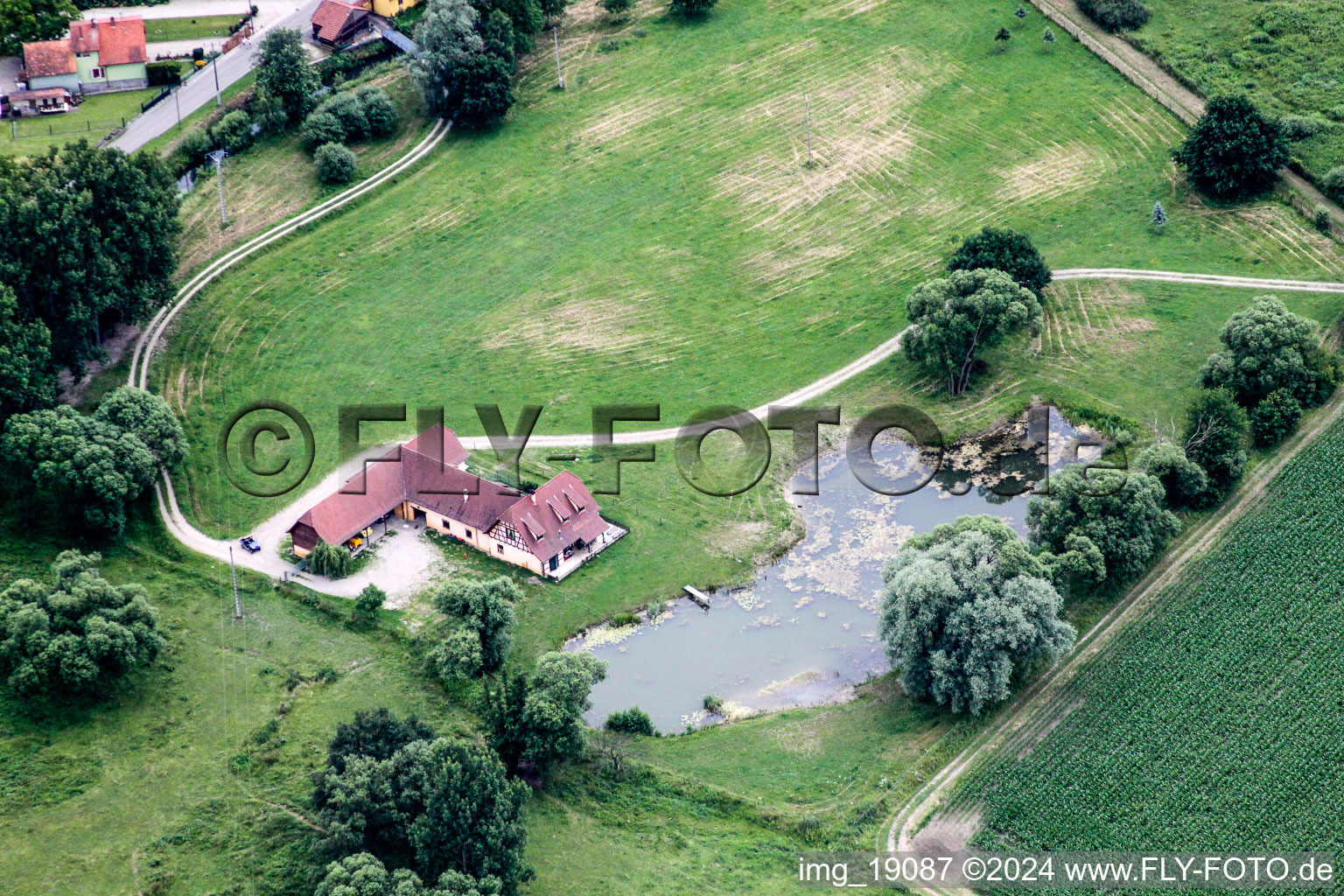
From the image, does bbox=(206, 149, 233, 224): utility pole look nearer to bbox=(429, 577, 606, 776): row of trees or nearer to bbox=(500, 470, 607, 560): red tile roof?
bbox=(500, 470, 607, 560): red tile roof

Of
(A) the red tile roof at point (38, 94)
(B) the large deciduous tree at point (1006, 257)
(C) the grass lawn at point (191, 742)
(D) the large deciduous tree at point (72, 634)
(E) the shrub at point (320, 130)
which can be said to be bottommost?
(C) the grass lawn at point (191, 742)

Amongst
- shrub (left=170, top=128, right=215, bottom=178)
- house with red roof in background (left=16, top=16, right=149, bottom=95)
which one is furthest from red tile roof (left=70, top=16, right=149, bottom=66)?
shrub (left=170, top=128, right=215, bottom=178)

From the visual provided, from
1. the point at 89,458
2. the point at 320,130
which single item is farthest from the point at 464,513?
the point at 320,130

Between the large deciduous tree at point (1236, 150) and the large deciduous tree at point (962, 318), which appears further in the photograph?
the large deciduous tree at point (1236, 150)

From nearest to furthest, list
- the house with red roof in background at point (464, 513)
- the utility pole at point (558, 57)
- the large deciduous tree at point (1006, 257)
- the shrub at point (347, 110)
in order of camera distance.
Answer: the house with red roof in background at point (464, 513), the large deciduous tree at point (1006, 257), the shrub at point (347, 110), the utility pole at point (558, 57)

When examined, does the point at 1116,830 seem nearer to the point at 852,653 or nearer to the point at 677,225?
the point at 852,653

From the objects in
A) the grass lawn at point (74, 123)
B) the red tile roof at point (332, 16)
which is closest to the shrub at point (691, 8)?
the red tile roof at point (332, 16)

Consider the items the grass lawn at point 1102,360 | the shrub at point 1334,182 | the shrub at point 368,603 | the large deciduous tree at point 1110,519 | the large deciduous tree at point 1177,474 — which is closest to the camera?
the shrub at point 368,603

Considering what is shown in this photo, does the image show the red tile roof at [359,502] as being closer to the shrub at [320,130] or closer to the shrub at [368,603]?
the shrub at [368,603]

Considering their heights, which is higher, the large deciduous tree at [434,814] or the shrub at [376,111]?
the shrub at [376,111]
